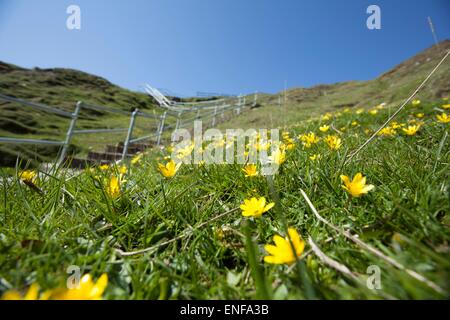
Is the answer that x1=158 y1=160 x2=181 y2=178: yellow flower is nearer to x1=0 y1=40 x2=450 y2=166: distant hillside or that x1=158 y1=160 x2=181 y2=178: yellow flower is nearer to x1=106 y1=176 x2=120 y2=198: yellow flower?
x1=106 y1=176 x2=120 y2=198: yellow flower

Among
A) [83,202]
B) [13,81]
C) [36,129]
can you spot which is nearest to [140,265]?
[83,202]

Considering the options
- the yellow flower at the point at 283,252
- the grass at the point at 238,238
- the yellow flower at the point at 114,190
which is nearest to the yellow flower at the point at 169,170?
the grass at the point at 238,238

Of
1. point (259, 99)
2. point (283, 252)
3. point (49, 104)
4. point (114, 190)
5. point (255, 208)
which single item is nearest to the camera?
point (283, 252)

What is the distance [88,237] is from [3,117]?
21367mm

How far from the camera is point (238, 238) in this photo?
95 cm

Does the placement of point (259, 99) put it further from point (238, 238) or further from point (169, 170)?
point (238, 238)

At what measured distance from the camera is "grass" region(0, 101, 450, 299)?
0.60 metres

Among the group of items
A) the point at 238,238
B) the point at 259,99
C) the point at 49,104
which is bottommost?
the point at 238,238

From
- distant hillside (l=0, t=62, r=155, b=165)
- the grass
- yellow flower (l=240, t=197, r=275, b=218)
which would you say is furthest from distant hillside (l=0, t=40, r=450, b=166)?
yellow flower (l=240, t=197, r=275, b=218)

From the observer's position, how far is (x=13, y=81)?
37.5 m

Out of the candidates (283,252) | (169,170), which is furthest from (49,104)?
(283,252)

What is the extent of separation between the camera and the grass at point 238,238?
Answer: 0.60 m

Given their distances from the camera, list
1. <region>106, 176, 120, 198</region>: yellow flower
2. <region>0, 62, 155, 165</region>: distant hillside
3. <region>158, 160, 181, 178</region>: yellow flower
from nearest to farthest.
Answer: <region>106, 176, 120, 198</region>: yellow flower
<region>158, 160, 181, 178</region>: yellow flower
<region>0, 62, 155, 165</region>: distant hillside

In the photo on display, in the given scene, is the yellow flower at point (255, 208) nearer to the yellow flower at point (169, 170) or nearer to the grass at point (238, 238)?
the grass at point (238, 238)
